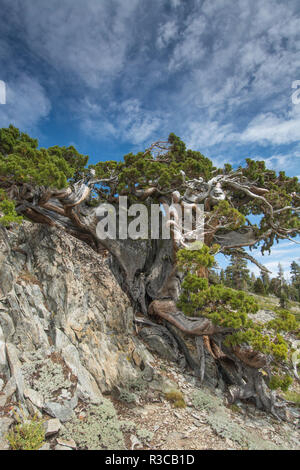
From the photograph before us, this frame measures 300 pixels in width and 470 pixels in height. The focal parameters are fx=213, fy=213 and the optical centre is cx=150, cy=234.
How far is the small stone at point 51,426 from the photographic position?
4457mm

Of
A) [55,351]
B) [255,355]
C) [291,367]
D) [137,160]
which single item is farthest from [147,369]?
[137,160]

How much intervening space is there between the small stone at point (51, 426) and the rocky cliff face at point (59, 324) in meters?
0.20

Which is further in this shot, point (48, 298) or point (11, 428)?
point (48, 298)

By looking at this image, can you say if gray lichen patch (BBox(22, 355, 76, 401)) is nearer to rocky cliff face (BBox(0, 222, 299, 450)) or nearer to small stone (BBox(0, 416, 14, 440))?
rocky cliff face (BBox(0, 222, 299, 450))

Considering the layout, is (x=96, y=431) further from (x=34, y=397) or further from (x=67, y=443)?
(x=34, y=397)

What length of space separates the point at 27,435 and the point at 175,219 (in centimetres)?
852

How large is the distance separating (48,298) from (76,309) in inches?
43.2

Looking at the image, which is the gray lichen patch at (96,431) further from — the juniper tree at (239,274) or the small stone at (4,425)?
the juniper tree at (239,274)

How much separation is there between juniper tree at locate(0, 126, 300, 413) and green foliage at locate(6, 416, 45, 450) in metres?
5.23

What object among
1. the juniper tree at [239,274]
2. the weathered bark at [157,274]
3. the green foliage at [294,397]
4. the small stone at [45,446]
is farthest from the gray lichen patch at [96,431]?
the juniper tree at [239,274]

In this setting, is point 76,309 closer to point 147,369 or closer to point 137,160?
point 147,369

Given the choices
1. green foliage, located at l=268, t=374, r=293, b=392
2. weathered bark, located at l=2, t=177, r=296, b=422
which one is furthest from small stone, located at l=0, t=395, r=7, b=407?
green foliage, located at l=268, t=374, r=293, b=392

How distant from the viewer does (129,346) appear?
846cm

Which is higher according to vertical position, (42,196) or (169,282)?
(42,196)
